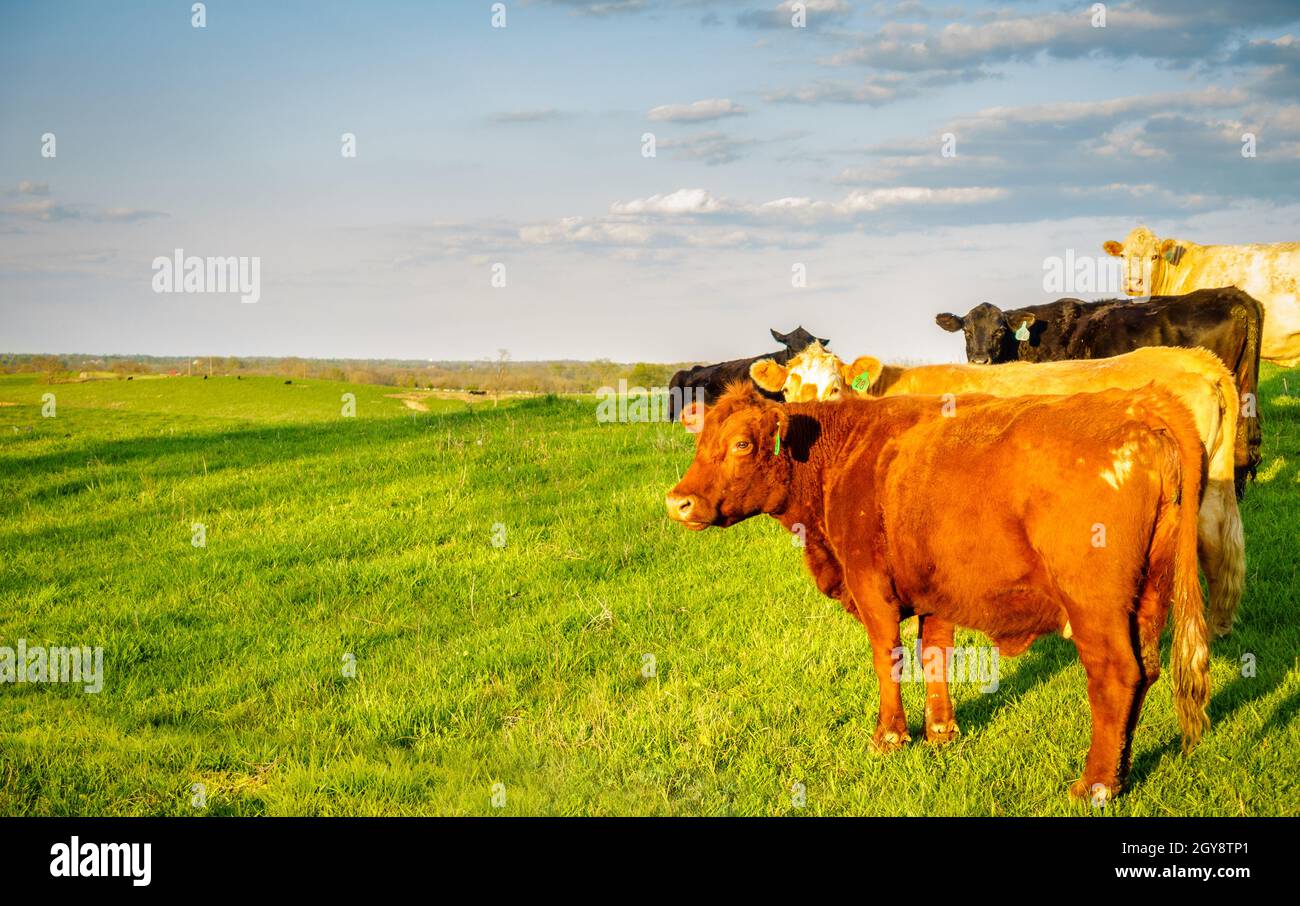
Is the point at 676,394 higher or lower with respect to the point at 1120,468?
Answer: higher

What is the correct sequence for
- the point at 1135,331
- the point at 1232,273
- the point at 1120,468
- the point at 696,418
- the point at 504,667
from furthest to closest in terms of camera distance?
the point at 1232,273, the point at 1135,331, the point at 504,667, the point at 696,418, the point at 1120,468

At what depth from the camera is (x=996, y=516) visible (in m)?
5.62

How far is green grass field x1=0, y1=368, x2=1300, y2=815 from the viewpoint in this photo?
20.1 ft

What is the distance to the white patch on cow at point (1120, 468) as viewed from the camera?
208 inches

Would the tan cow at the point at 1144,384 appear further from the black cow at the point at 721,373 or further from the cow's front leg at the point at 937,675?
the black cow at the point at 721,373

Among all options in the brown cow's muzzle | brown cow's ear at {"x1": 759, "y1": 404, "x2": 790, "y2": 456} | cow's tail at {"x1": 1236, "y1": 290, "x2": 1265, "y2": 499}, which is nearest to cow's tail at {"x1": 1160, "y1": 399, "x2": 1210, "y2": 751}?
brown cow's ear at {"x1": 759, "y1": 404, "x2": 790, "y2": 456}

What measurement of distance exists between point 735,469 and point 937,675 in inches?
72.1

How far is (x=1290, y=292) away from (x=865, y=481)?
1542 centimetres

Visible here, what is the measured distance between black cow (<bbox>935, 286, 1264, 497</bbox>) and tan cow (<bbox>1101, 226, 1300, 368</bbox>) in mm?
3785

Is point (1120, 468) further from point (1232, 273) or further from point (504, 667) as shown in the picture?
point (1232, 273)

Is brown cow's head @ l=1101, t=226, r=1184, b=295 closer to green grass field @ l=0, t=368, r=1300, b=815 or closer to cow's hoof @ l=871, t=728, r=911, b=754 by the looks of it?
green grass field @ l=0, t=368, r=1300, b=815

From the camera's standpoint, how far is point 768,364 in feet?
33.7

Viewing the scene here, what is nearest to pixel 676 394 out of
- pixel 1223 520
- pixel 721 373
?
pixel 721 373

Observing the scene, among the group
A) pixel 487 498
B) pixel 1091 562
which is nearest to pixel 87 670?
pixel 487 498
